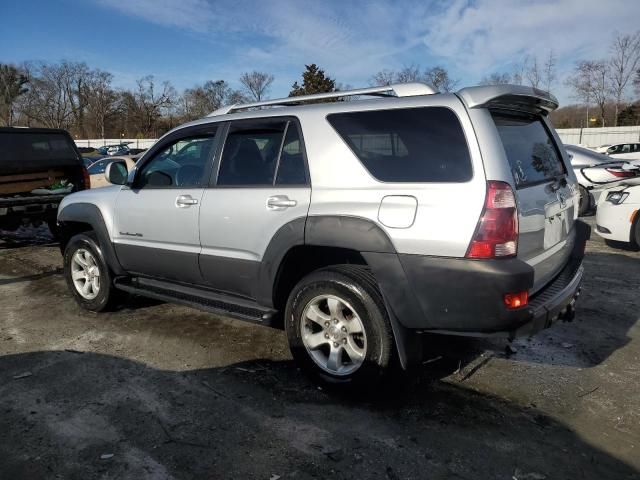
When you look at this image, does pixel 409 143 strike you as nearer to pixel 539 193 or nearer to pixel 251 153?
pixel 539 193

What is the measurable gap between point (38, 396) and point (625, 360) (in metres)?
4.25

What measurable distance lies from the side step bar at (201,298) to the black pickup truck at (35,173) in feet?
14.0

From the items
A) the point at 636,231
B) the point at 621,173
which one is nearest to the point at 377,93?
the point at 636,231

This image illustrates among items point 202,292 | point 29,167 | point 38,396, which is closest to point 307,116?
point 202,292

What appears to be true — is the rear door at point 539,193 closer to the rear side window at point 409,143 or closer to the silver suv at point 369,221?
the silver suv at point 369,221

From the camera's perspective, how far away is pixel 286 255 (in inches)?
136

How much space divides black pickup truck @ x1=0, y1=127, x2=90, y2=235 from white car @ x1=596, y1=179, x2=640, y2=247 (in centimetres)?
860

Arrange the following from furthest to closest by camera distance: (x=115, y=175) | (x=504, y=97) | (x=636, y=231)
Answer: (x=636, y=231), (x=115, y=175), (x=504, y=97)

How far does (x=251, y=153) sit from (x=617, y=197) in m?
6.10

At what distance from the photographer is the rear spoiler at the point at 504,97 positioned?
2869 mm

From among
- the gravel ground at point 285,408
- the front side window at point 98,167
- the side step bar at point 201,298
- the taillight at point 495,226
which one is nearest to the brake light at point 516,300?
the taillight at point 495,226

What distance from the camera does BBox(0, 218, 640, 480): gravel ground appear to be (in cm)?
266

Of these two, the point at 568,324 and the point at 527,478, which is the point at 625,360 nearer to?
the point at 568,324

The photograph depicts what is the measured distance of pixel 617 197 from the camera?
7.46 meters
